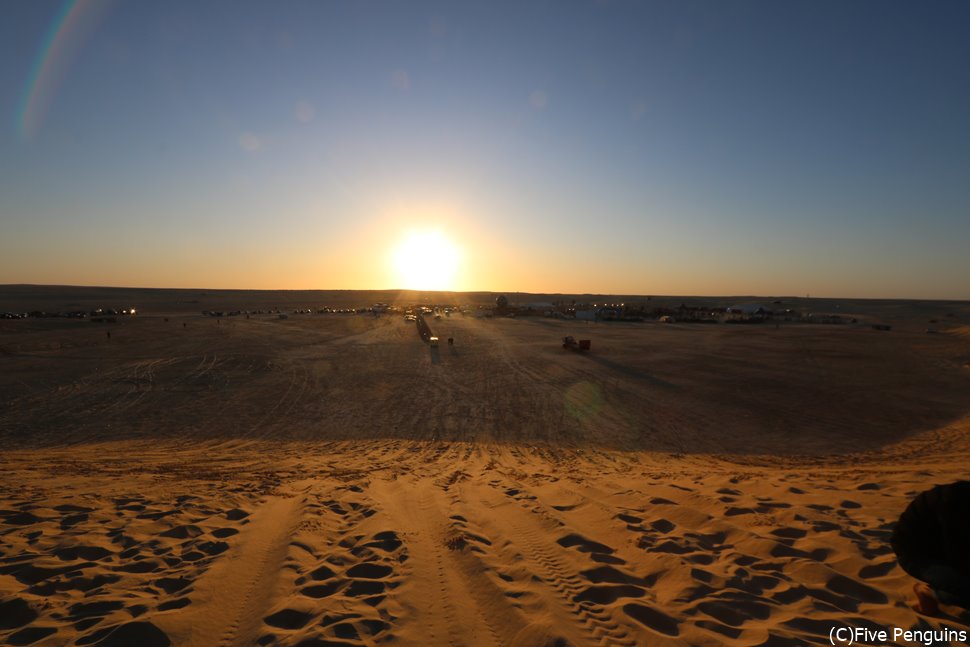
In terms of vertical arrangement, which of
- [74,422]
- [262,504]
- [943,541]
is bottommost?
[74,422]

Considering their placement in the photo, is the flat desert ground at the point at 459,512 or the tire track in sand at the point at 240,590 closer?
the tire track in sand at the point at 240,590

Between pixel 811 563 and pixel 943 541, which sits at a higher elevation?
pixel 943 541

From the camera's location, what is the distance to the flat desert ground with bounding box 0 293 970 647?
3908 millimetres

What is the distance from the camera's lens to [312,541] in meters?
5.46

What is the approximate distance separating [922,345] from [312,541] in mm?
44615

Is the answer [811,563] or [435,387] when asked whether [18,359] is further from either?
[811,563]

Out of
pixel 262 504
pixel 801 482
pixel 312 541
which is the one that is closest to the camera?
pixel 312 541

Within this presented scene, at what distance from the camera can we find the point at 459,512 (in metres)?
6.52

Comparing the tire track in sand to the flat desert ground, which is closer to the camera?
the tire track in sand

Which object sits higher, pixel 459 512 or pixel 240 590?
pixel 240 590

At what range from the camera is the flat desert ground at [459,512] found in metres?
3.91

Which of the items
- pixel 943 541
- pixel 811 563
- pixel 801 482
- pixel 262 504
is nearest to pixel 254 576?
pixel 262 504

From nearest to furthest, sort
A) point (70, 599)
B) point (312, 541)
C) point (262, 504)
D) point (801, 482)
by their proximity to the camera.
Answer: point (70, 599) < point (312, 541) < point (262, 504) < point (801, 482)

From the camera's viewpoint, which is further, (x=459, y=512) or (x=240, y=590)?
(x=459, y=512)
